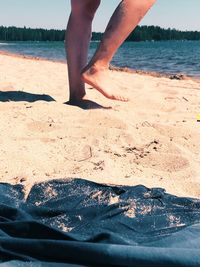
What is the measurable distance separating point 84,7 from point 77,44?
0.27 meters

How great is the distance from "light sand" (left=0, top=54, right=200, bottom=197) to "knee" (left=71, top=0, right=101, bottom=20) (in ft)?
2.33

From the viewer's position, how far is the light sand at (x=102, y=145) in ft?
5.79

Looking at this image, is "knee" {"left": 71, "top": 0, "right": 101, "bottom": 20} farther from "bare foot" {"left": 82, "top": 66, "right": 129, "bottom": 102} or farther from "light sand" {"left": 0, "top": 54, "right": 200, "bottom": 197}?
"light sand" {"left": 0, "top": 54, "right": 200, "bottom": 197}

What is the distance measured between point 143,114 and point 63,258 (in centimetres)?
185

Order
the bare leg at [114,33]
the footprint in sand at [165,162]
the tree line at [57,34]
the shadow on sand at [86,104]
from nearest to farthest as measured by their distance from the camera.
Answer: the footprint in sand at [165,162] < the bare leg at [114,33] < the shadow on sand at [86,104] < the tree line at [57,34]

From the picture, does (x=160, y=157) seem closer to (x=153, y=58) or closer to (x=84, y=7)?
(x=84, y=7)

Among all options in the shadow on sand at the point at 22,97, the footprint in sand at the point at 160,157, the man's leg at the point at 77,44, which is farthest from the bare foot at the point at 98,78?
the footprint in sand at the point at 160,157

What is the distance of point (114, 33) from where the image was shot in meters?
2.81

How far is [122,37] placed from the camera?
2832 mm

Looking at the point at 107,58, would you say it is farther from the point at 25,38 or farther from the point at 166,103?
the point at 25,38

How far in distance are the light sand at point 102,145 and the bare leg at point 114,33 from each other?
249 mm

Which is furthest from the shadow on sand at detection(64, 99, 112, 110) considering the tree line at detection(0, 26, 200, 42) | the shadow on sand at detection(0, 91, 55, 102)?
the tree line at detection(0, 26, 200, 42)

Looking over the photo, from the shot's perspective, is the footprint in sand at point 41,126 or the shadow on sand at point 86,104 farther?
the shadow on sand at point 86,104

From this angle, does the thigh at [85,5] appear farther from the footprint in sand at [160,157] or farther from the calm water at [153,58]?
the calm water at [153,58]
